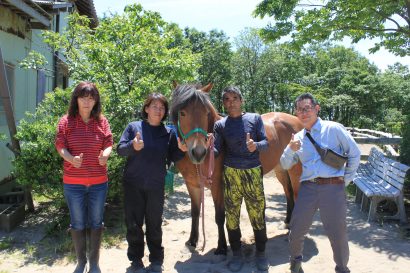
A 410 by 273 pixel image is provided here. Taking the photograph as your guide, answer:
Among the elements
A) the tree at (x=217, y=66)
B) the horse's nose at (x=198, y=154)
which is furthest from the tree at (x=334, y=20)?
the tree at (x=217, y=66)

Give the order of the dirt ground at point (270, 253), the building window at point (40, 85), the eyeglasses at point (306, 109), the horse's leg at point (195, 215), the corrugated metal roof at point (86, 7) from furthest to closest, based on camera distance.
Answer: the corrugated metal roof at point (86, 7) → the building window at point (40, 85) → the horse's leg at point (195, 215) → the dirt ground at point (270, 253) → the eyeglasses at point (306, 109)

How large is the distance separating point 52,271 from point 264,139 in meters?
2.59

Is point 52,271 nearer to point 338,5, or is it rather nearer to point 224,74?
point 338,5

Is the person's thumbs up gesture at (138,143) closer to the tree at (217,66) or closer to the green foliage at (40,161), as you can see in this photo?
the green foliage at (40,161)

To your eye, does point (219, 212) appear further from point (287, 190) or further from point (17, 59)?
point (17, 59)

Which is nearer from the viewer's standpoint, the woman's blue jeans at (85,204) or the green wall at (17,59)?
the woman's blue jeans at (85,204)

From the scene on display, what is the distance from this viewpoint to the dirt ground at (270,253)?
3.79 metres

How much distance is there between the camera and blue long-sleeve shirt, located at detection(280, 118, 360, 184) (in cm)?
303

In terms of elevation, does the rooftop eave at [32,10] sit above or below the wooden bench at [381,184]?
above

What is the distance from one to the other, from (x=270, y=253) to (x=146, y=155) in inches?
78.1

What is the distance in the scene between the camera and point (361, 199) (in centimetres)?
677

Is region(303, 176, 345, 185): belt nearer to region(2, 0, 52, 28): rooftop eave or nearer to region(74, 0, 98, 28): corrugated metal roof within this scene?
region(2, 0, 52, 28): rooftop eave

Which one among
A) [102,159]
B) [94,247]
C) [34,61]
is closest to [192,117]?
[102,159]

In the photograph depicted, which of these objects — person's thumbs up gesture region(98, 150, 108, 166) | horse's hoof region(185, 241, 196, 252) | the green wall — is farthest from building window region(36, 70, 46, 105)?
person's thumbs up gesture region(98, 150, 108, 166)
